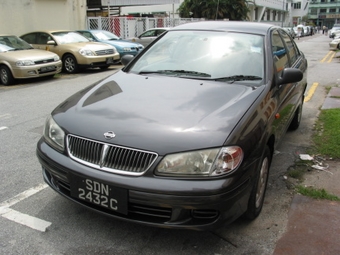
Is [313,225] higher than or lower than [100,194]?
lower

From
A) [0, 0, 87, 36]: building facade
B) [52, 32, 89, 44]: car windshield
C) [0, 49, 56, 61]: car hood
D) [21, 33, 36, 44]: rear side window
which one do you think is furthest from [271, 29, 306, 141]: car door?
[0, 0, 87, 36]: building facade

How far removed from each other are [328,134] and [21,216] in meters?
4.34

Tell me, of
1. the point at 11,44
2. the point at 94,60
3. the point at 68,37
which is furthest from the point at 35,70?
the point at 68,37

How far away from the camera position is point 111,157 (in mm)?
2514

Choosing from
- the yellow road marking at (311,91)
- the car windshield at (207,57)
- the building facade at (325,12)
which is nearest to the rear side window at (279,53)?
the car windshield at (207,57)

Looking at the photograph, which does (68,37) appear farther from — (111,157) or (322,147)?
(111,157)

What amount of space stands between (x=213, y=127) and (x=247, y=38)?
1.73 m

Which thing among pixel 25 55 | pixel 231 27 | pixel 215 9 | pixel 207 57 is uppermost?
pixel 215 9

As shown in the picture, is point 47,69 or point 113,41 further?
point 113,41

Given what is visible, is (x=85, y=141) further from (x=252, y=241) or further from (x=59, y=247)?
(x=252, y=241)

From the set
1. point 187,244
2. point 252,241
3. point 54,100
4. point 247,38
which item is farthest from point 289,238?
point 54,100

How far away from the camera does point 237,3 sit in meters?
40.9

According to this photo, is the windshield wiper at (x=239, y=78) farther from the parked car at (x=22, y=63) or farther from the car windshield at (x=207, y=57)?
the parked car at (x=22, y=63)

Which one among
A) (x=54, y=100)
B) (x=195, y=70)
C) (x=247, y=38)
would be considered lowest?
(x=54, y=100)
